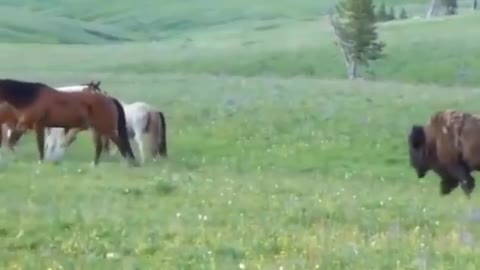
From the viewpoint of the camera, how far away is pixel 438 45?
2657 inches

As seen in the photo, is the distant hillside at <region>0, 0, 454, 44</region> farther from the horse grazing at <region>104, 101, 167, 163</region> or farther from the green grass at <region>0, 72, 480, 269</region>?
the horse grazing at <region>104, 101, 167, 163</region>

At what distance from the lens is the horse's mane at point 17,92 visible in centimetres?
2008

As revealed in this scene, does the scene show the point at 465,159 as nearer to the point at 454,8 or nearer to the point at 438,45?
the point at 438,45

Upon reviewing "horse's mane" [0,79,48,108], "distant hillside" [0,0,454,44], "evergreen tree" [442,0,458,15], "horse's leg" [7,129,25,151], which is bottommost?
"distant hillside" [0,0,454,44]

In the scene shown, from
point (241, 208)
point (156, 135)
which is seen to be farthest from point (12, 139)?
point (241, 208)

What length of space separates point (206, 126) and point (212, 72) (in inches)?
1335

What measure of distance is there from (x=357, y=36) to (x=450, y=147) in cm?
4921

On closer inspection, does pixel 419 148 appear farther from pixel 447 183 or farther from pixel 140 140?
pixel 140 140

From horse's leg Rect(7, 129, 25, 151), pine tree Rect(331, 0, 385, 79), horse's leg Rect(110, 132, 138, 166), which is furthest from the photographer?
pine tree Rect(331, 0, 385, 79)

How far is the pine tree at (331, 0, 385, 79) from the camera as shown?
215ft

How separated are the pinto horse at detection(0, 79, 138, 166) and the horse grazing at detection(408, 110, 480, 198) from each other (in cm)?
531

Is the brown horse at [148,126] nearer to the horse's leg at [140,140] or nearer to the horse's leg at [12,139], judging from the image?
the horse's leg at [140,140]

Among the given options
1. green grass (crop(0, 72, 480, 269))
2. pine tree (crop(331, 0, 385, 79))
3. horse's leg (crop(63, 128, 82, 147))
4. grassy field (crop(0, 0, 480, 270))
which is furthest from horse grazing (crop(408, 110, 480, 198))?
pine tree (crop(331, 0, 385, 79))

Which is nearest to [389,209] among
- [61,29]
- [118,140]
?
[118,140]
